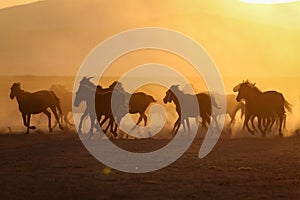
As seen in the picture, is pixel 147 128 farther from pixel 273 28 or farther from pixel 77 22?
pixel 77 22

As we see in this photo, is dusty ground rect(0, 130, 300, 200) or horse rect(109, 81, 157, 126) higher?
horse rect(109, 81, 157, 126)

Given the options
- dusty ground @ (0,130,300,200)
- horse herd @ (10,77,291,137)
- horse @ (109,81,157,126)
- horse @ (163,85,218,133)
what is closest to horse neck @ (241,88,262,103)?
horse herd @ (10,77,291,137)

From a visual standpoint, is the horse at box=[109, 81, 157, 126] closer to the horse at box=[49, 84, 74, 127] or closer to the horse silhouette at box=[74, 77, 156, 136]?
the horse silhouette at box=[74, 77, 156, 136]

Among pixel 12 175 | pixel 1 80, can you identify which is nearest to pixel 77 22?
pixel 1 80

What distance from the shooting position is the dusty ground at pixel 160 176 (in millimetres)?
11555

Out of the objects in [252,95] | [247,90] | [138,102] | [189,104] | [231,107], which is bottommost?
[231,107]

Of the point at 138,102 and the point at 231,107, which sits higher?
the point at 138,102

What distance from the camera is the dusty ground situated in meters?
11.6

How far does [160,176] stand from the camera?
526 inches

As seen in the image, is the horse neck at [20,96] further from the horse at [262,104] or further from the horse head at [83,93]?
the horse at [262,104]

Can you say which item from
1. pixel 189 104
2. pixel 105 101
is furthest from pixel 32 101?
pixel 189 104

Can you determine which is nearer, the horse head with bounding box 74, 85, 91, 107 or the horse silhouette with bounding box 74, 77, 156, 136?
the horse silhouette with bounding box 74, 77, 156, 136

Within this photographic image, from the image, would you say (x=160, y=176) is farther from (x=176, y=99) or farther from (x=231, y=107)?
(x=231, y=107)

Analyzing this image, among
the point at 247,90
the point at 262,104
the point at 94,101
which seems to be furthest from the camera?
the point at 247,90
